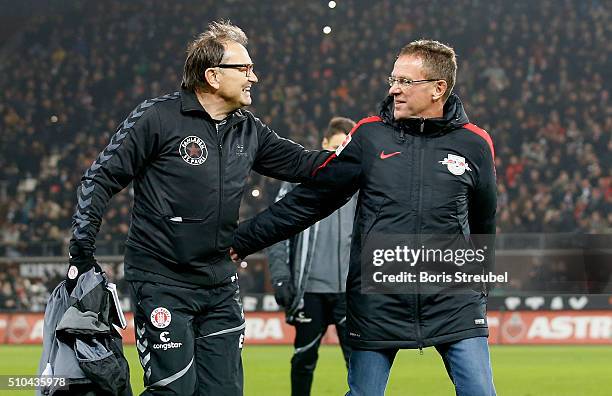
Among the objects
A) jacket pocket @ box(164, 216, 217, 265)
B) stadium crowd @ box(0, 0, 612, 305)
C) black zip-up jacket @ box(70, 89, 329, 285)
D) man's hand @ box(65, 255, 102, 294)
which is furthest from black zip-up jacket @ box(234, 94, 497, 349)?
stadium crowd @ box(0, 0, 612, 305)

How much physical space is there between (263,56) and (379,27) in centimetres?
297

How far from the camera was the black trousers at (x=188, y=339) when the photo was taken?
5184mm

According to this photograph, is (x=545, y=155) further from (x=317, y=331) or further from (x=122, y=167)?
(x=122, y=167)

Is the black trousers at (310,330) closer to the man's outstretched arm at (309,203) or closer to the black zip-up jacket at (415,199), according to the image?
the man's outstretched arm at (309,203)

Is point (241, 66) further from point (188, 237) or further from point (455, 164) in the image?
point (455, 164)

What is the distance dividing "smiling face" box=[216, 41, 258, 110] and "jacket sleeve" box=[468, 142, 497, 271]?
1.27 m

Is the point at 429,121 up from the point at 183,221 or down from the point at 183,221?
up

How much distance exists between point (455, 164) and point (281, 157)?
1.17 meters

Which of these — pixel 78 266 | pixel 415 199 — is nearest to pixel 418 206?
pixel 415 199

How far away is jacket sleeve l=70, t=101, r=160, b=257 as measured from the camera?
5.10 m

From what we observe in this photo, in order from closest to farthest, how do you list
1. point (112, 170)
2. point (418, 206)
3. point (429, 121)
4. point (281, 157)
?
point (418, 206)
point (429, 121)
point (112, 170)
point (281, 157)

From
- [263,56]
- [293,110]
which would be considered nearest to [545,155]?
[293,110]

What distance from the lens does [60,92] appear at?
25406 millimetres

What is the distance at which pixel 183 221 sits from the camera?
527 cm
